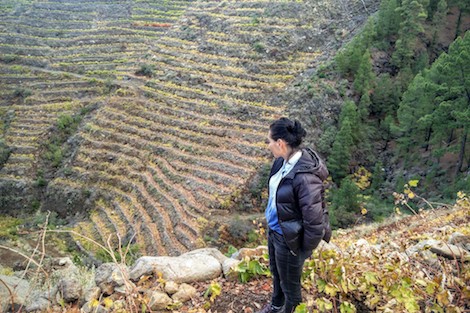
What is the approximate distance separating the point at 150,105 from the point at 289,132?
622 inches

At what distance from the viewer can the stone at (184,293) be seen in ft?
13.3

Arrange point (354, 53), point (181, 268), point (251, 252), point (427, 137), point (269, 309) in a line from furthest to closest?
point (354, 53) < point (427, 137) < point (251, 252) < point (181, 268) < point (269, 309)

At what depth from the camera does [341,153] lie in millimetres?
14141

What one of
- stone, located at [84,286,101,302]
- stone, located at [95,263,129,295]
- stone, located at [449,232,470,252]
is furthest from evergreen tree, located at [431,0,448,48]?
stone, located at [84,286,101,302]

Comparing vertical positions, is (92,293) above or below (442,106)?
above

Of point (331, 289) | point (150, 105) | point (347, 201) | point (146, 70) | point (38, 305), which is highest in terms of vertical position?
point (331, 289)

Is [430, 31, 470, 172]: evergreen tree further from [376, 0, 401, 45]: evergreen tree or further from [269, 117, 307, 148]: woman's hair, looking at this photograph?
[269, 117, 307, 148]: woman's hair

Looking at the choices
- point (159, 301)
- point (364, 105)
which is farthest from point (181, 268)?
point (364, 105)

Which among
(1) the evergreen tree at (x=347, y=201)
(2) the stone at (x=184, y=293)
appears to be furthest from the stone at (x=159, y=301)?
(1) the evergreen tree at (x=347, y=201)

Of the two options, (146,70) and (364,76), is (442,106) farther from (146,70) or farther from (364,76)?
(146,70)

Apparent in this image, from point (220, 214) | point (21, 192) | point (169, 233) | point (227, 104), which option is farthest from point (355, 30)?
point (21, 192)

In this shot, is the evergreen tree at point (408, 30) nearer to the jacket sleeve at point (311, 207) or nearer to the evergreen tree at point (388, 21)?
the evergreen tree at point (388, 21)

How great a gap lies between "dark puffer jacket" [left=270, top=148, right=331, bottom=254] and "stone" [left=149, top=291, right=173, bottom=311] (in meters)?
1.58

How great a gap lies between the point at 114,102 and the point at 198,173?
6.82 metres
